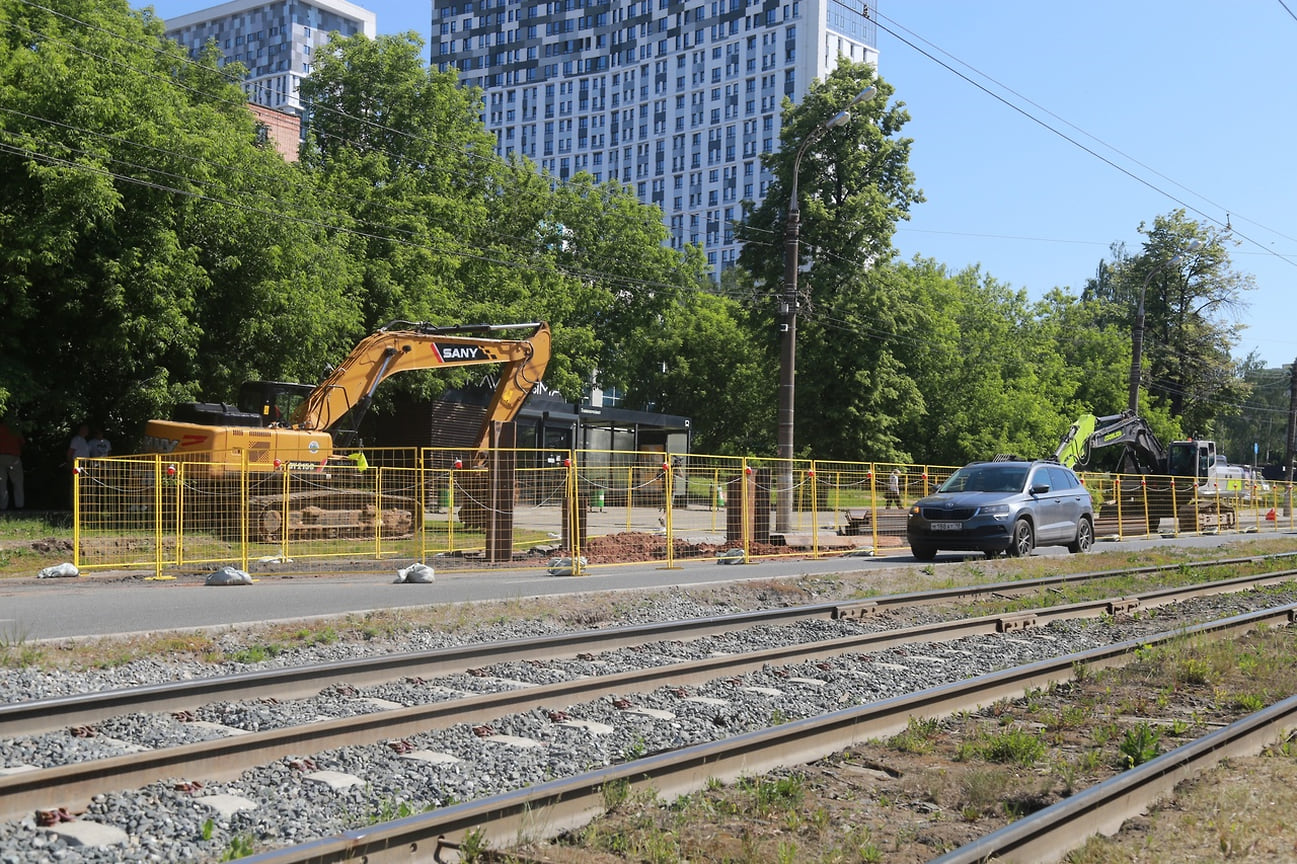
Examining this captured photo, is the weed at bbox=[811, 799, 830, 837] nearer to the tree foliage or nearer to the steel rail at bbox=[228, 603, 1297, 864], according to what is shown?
the steel rail at bbox=[228, 603, 1297, 864]

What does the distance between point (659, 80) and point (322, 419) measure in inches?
4212

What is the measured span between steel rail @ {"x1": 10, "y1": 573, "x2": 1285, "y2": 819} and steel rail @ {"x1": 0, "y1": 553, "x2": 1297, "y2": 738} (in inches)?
39.9

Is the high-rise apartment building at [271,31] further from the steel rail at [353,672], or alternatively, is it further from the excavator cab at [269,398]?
the steel rail at [353,672]

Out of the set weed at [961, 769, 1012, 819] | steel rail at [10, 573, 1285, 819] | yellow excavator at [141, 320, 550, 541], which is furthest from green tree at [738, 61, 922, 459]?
weed at [961, 769, 1012, 819]

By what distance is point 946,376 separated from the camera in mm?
59781

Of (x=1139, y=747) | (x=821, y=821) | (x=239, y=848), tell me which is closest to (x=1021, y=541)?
(x=1139, y=747)

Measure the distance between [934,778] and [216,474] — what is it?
48.4 ft

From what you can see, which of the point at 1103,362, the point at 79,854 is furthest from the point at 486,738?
the point at 1103,362

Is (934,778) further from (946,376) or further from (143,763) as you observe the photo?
(946,376)

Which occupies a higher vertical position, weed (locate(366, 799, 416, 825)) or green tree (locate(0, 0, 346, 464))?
green tree (locate(0, 0, 346, 464))

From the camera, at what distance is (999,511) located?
1991 centimetres

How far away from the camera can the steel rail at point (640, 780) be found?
4363 mm

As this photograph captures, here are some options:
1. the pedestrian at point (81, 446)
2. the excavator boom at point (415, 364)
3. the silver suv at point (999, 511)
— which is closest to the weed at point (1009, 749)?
the silver suv at point (999, 511)

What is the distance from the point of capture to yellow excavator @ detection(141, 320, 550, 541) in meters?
19.8
